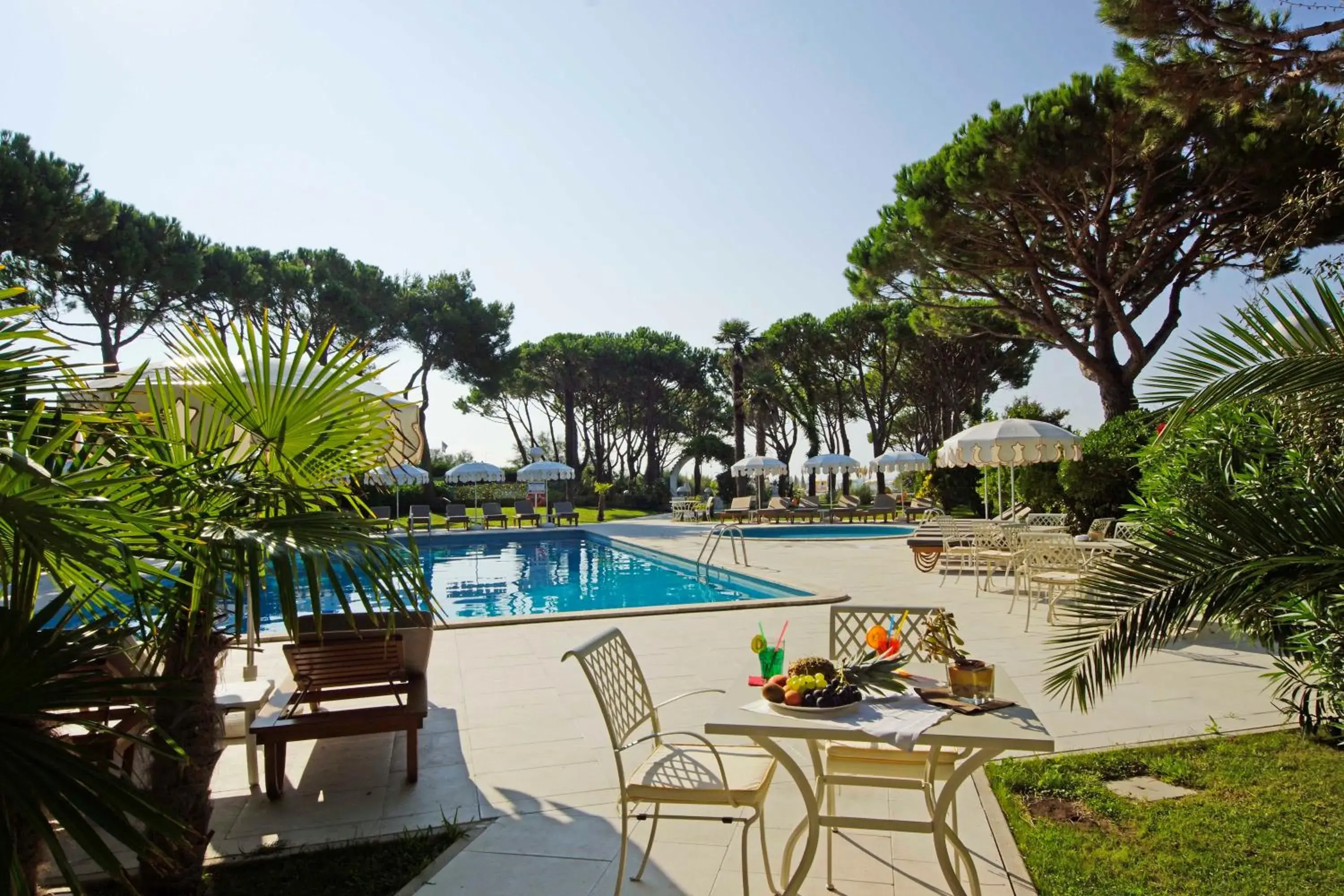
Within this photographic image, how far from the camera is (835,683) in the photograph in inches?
103

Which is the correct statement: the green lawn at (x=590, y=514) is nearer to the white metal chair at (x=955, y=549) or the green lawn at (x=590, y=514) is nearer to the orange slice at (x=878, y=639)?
the white metal chair at (x=955, y=549)

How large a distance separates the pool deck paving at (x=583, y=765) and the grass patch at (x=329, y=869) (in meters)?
0.11

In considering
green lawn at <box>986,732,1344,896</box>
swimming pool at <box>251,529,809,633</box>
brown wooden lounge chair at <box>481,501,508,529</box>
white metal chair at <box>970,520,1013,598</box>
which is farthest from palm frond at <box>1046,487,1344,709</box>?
Result: brown wooden lounge chair at <box>481,501,508,529</box>

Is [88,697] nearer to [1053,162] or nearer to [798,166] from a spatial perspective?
[798,166]

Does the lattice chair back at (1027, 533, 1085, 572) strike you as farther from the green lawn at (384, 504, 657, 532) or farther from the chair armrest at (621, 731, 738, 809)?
the green lawn at (384, 504, 657, 532)

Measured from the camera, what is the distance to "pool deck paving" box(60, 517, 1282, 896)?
2.86m

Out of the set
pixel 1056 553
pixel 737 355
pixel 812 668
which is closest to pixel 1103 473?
pixel 1056 553

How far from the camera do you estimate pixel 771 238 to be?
41.2 feet

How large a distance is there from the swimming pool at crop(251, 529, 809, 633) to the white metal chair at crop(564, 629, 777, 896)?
539 centimetres

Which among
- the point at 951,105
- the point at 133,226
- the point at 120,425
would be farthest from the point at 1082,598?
the point at 133,226

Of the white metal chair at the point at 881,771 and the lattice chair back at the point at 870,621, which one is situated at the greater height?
the lattice chair back at the point at 870,621

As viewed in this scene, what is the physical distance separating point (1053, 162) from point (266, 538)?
14.6 meters

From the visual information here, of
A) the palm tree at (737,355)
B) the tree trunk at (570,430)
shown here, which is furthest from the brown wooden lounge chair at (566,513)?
the tree trunk at (570,430)

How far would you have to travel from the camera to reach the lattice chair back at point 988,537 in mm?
9891
